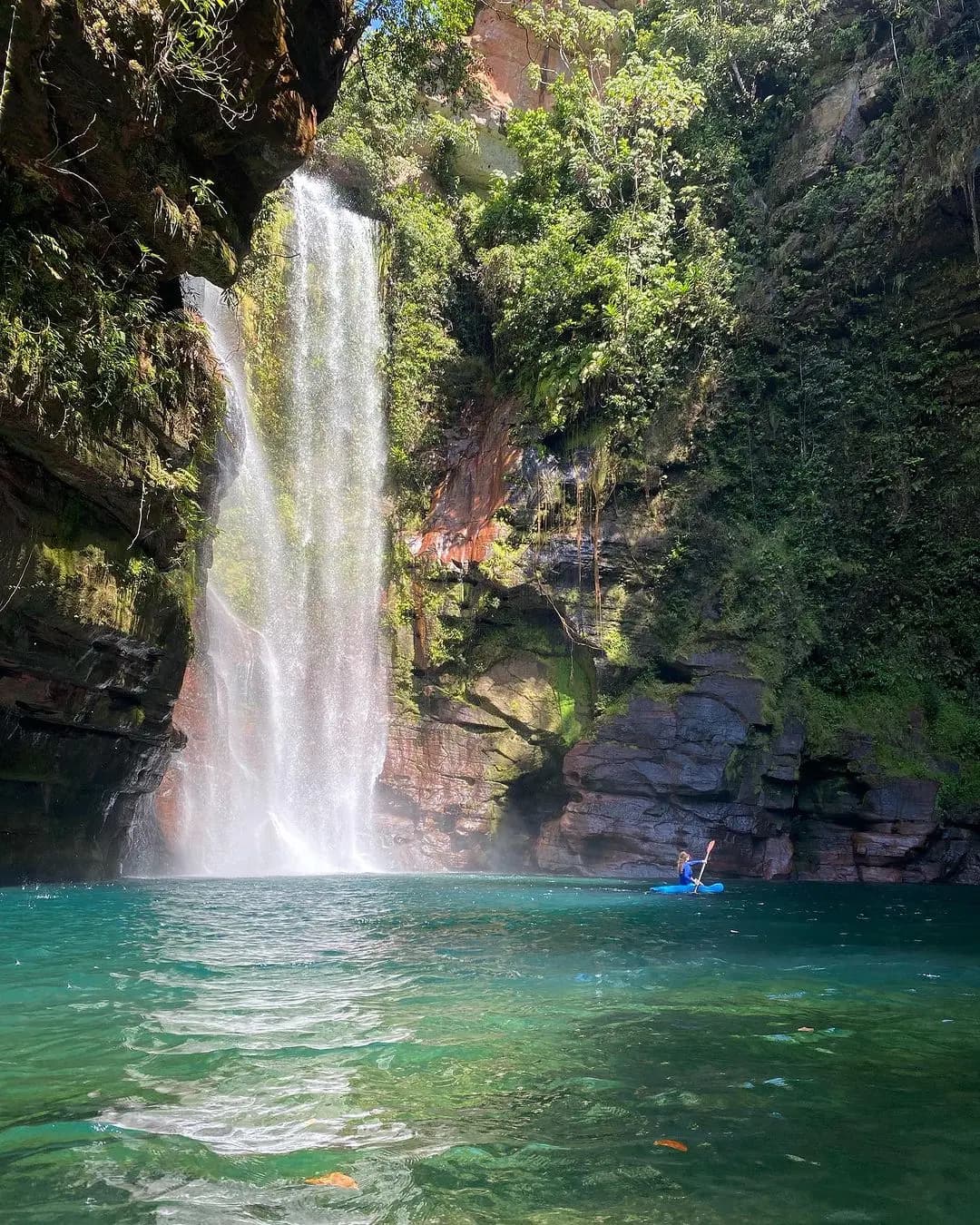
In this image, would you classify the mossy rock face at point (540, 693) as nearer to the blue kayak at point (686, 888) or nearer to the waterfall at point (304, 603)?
the waterfall at point (304, 603)

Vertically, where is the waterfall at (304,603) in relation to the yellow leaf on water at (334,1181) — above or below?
above

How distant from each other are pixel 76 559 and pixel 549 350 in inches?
617

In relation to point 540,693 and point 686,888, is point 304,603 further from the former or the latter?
point 686,888

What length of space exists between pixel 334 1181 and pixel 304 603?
20.8 meters

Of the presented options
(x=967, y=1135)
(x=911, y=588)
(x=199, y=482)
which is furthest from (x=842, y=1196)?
(x=911, y=588)

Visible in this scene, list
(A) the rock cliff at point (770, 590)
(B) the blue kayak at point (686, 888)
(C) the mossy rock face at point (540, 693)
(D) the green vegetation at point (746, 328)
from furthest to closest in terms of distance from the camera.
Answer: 1. (C) the mossy rock face at point (540, 693)
2. (D) the green vegetation at point (746, 328)
3. (A) the rock cliff at point (770, 590)
4. (B) the blue kayak at point (686, 888)

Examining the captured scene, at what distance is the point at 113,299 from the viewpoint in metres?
9.78

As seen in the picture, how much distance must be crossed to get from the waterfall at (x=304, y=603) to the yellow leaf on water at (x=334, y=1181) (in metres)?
17.0

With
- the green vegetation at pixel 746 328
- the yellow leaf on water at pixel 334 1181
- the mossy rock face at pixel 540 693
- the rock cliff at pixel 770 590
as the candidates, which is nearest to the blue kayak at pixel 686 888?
the rock cliff at pixel 770 590

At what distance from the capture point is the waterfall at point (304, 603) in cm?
2069

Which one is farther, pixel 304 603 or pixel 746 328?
pixel 746 328

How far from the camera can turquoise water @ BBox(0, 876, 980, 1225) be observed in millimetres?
2994

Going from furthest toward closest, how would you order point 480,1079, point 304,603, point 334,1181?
point 304,603 < point 480,1079 < point 334,1181

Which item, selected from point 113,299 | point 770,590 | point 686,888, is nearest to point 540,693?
point 770,590
